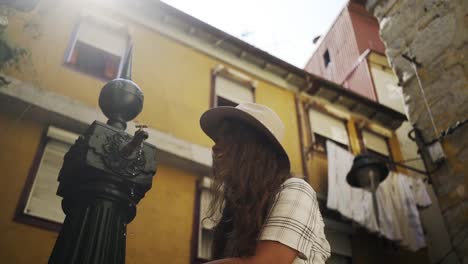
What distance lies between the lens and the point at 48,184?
6.57 m

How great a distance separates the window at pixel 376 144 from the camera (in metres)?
12.0

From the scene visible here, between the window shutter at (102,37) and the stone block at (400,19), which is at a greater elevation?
the stone block at (400,19)

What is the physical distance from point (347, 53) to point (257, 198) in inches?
615

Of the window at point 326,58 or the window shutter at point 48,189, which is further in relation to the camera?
the window at point 326,58

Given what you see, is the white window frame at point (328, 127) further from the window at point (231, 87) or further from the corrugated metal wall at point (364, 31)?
the corrugated metal wall at point (364, 31)

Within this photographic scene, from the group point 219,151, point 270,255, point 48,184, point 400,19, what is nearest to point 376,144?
point 400,19

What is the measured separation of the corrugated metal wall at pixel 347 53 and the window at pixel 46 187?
10.6m

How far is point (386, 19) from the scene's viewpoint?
683cm

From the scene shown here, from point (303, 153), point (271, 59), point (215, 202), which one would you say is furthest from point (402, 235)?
point (215, 202)

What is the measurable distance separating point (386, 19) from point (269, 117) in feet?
18.3

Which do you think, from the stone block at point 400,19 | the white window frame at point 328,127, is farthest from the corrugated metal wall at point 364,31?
the stone block at point 400,19

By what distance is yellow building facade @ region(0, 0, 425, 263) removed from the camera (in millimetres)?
6633

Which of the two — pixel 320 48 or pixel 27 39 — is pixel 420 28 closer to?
pixel 27 39

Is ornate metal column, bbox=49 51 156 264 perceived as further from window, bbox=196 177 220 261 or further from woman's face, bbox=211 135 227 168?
window, bbox=196 177 220 261
